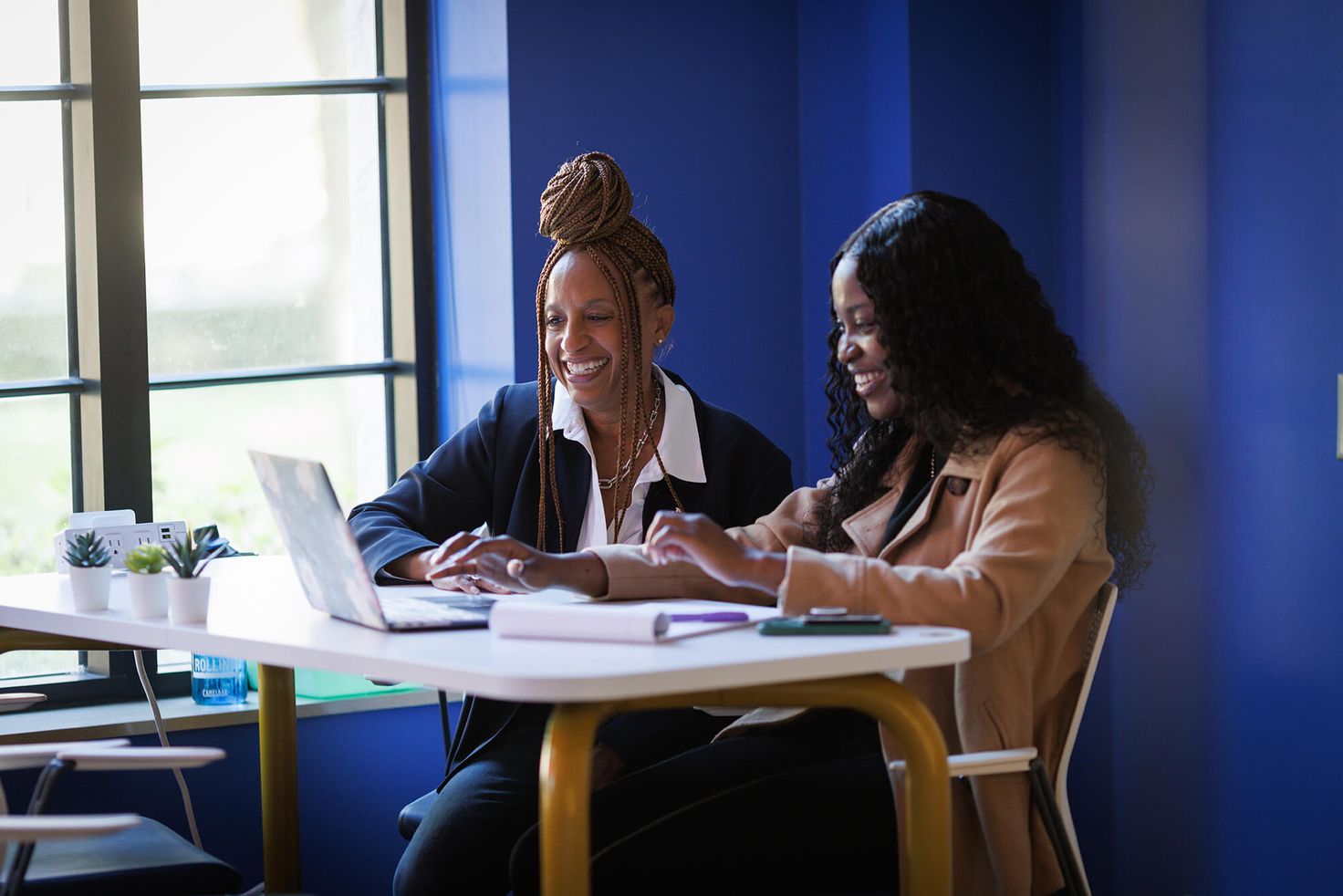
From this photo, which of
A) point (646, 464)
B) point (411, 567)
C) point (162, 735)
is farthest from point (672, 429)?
point (162, 735)

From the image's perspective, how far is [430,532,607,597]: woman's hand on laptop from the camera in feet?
6.85

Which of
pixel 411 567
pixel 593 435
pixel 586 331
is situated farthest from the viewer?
pixel 593 435

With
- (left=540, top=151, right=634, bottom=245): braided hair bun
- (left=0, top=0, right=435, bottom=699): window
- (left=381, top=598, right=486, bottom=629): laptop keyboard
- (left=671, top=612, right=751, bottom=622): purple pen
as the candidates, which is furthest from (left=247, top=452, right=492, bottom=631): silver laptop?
(left=0, top=0, right=435, bottom=699): window

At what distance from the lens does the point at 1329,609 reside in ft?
7.93

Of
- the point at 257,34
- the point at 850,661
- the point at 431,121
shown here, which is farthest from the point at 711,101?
the point at 850,661

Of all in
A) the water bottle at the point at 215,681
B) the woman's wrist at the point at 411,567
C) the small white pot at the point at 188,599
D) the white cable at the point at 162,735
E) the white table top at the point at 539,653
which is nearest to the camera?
the white table top at the point at 539,653

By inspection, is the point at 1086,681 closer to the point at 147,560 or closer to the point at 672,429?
the point at 672,429

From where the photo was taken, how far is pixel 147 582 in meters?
2.12

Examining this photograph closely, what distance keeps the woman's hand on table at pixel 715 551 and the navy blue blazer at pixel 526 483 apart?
0.71m

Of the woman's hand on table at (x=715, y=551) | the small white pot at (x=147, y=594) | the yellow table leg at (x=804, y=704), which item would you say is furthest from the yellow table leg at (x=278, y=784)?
the yellow table leg at (x=804, y=704)

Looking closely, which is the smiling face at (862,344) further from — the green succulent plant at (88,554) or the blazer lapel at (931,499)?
the green succulent plant at (88,554)

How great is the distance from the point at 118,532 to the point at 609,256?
98 centimetres

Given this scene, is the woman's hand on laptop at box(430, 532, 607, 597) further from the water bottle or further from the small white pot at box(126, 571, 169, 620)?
the water bottle

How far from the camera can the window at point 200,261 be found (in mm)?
3355
